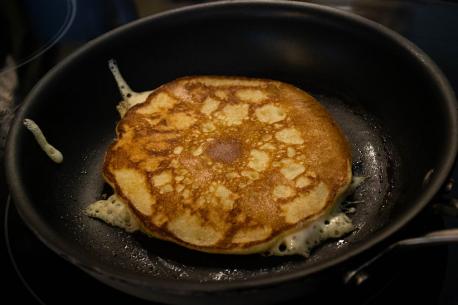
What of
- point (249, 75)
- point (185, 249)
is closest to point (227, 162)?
point (185, 249)

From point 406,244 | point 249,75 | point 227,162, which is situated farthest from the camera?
point 249,75

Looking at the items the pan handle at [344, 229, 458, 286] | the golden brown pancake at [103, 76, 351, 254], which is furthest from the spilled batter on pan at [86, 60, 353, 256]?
the pan handle at [344, 229, 458, 286]

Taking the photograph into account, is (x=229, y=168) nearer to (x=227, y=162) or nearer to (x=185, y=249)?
(x=227, y=162)

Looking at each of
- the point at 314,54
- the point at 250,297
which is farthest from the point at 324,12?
the point at 250,297

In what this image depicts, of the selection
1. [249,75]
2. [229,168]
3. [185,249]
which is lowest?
[185,249]

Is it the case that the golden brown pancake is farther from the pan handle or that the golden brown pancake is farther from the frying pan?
the pan handle

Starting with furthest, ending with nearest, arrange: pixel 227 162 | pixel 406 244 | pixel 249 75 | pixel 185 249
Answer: pixel 249 75
pixel 227 162
pixel 185 249
pixel 406 244
